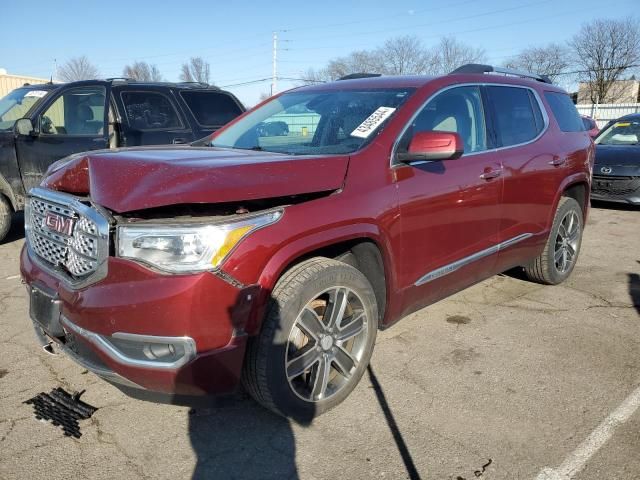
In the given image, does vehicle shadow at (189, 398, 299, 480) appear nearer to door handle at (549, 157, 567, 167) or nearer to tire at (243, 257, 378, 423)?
tire at (243, 257, 378, 423)

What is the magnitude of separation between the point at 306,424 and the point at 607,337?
247 cm

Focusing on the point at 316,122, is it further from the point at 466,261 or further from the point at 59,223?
the point at 59,223

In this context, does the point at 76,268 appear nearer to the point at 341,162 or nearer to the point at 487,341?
the point at 341,162

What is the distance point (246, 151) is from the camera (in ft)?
10.9

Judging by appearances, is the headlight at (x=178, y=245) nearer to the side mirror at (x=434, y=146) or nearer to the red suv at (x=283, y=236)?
the red suv at (x=283, y=236)

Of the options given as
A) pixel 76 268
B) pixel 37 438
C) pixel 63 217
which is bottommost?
pixel 37 438

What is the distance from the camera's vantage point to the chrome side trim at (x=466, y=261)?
3416mm

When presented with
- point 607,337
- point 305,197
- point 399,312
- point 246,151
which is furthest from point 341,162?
point 607,337

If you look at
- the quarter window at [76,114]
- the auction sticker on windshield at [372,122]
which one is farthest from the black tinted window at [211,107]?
the auction sticker on windshield at [372,122]

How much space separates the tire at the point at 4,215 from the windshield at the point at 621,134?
1008 centimetres

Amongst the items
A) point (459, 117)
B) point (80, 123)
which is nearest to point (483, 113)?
point (459, 117)

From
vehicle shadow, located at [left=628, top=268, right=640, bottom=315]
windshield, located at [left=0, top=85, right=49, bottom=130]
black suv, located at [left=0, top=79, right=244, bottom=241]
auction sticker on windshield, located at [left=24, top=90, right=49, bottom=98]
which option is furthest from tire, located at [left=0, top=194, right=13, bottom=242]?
vehicle shadow, located at [left=628, top=268, right=640, bottom=315]

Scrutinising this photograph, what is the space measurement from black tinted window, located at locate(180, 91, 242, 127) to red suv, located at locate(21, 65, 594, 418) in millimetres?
2952

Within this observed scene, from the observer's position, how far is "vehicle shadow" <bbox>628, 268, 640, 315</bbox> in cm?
467
